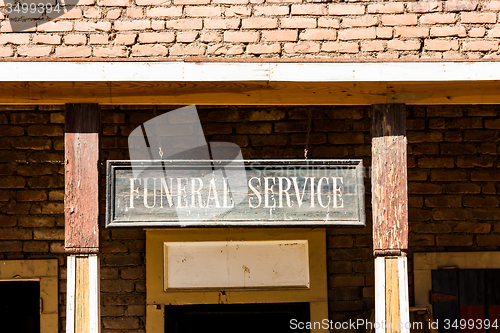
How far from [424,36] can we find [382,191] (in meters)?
1.19

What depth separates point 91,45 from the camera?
3205 millimetres

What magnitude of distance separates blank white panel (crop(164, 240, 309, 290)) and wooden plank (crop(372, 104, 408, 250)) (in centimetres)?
124

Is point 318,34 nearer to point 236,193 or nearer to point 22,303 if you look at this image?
point 236,193

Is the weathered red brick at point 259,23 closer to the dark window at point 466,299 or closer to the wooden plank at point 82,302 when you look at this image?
the wooden plank at point 82,302

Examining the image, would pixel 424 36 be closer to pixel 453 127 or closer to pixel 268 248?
pixel 453 127

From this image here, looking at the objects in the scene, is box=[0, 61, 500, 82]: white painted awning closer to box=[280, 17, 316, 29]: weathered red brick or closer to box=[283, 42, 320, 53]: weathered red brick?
A: box=[283, 42, 320, 53]: weathered red brick

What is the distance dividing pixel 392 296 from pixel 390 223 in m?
0.48

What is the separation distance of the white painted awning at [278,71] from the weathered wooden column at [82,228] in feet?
1.42

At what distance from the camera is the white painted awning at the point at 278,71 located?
9.34ft

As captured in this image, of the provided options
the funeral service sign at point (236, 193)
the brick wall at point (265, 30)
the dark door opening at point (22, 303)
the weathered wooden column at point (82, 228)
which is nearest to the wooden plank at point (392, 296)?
the funeral service sign at point (236, 193)

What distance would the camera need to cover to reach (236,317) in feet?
13.7

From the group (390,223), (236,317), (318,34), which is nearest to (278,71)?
(318,34)

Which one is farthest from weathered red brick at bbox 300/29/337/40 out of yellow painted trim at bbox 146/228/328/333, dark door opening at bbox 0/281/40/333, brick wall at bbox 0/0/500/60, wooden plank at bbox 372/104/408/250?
dark door opening at bbox 0/281/40/333

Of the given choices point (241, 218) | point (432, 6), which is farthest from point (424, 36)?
point (241, 218)
